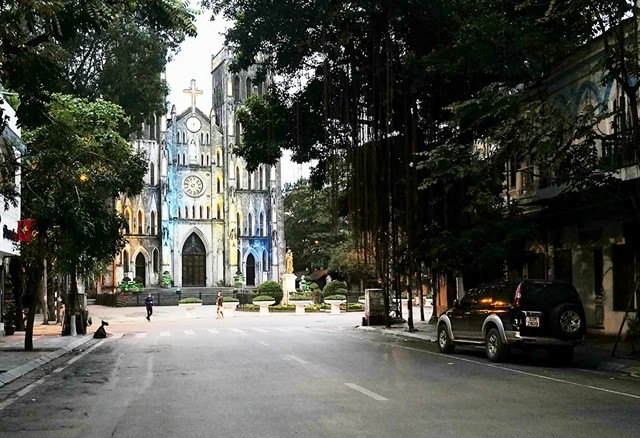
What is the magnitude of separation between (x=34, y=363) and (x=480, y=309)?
1034 cm

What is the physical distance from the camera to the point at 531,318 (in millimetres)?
16094

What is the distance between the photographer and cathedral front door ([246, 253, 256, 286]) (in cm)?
8719

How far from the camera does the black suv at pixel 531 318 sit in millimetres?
15969

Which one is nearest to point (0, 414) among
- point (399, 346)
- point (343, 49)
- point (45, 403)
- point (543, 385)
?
point (45, 403)

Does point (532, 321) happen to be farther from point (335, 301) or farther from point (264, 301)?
point (264, 301)

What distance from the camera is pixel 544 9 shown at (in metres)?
18.1

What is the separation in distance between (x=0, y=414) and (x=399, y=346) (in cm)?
1391

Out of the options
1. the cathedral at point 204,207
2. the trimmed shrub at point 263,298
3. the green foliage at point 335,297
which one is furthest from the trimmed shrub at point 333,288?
the cathedral at point 204,207

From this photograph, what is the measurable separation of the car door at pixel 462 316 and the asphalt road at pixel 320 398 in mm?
621

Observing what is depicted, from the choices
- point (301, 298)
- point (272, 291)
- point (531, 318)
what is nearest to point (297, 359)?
point (531, 318)

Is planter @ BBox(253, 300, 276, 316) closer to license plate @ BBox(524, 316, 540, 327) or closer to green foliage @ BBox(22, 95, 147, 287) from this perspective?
green foliage @ BBox(22, 95, 147, 287)

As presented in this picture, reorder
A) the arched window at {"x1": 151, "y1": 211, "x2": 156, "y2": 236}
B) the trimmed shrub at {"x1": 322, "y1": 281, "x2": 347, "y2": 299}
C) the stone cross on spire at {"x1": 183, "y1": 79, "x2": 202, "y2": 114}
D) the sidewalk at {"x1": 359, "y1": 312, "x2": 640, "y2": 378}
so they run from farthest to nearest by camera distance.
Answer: the stone cross on spire at {"x1": 183, "y1": 79, "x2": 202, "y2": 114}, the arched window at {"x1": 151, "y1": 211, "x2": 156, "y2": 236}, the trimmed shrub at {"x1": 322, "y1": 281, "x2": 347, "y2": 299}, the sidewalk at {"x1": 359, "y1": 312, "x2": 640, "y2": 378}

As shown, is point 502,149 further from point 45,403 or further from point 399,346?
point 45,403

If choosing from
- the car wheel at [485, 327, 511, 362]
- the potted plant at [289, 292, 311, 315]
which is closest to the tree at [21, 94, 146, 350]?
the car wheel at [485, 327, 511, 362]
